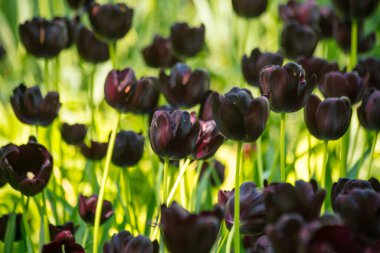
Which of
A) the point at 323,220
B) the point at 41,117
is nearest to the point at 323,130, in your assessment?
the point at 323,220

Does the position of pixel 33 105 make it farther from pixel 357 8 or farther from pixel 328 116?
pixel 357 8

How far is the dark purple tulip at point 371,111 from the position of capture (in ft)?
3.56

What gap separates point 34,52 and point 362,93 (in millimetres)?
640

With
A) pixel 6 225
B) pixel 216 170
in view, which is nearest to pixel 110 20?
pixel 216 170

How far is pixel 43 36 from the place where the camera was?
1395mm

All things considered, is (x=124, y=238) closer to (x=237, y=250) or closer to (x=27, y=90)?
(x=237, y=250)

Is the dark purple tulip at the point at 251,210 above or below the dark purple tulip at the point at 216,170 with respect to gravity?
above

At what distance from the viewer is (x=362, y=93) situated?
3.79ft

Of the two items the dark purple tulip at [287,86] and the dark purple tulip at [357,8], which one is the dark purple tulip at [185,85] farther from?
the dark purple tulip at [357,8]

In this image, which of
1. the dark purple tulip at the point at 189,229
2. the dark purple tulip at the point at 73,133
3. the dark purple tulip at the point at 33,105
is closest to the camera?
the dark purple tulip at the point at 189,229

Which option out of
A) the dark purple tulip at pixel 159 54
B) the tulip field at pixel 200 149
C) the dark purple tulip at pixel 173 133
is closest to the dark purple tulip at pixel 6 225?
the tulip field at pixel 200 149

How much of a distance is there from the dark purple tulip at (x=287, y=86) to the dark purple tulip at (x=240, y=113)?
3.1 inches

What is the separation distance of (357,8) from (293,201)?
2.92 ft

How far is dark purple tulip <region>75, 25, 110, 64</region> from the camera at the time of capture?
1.51 meters
